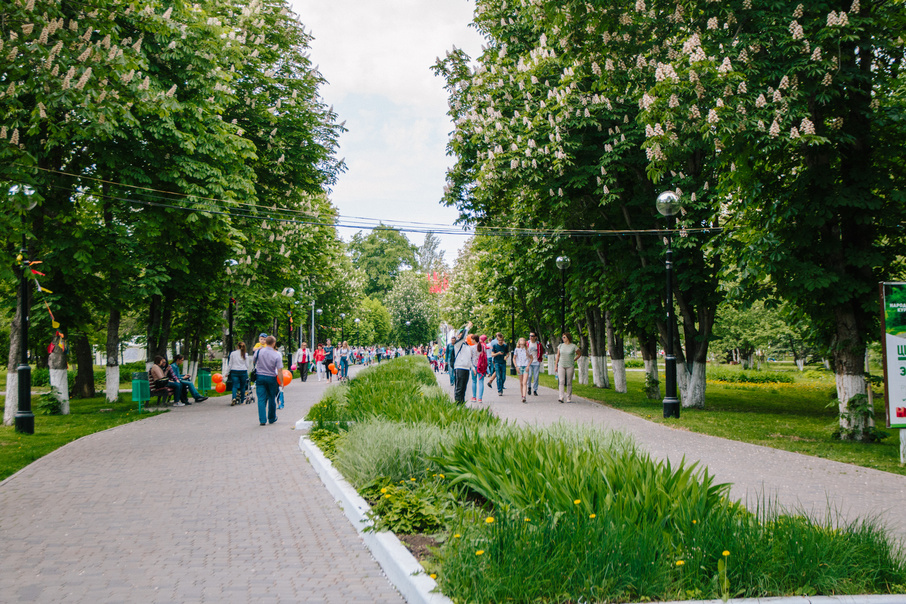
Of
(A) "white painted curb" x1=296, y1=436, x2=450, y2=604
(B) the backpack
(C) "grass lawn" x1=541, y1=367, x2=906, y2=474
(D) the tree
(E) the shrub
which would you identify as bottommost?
(E) the shrub

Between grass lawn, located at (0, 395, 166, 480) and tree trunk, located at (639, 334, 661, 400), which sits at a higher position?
tree trunk, located at (639, 334, 661, 400)

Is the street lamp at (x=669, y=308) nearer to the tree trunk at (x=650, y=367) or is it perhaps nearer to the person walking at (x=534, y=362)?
the tree trunk at (x=650, y=367)

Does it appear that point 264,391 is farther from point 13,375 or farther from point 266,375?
point 13,375

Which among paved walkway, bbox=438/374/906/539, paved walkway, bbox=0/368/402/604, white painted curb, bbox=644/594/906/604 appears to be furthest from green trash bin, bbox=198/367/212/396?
white painted curb, bbox=644/594/906/604

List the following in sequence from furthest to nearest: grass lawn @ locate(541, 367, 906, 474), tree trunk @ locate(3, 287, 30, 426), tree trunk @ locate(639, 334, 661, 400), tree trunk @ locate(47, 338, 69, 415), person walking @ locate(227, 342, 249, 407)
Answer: tree trunk @ locate(639, 334, 661, 400)
person walking @ locate(227, 342, 249, 407)
tree trunk @ locate(47, 338, 69, 415)
tree trunk @ locate(3, 287, 30, 426)
grass lawn @ locate(541, 367, 906, 474)

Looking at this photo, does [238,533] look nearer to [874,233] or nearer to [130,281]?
[874,233]

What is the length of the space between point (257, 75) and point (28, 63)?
46.4 feet

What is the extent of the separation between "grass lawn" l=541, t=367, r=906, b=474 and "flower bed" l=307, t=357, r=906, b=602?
5.63m

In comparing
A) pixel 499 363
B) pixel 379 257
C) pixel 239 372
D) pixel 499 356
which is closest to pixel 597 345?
pixel 499 363

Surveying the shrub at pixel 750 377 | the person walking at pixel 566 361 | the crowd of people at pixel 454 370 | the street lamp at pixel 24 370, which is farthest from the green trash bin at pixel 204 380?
the shrub at pixel 750 377

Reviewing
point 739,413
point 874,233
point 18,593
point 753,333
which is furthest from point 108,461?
point 753,333

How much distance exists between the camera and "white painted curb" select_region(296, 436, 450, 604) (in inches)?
169

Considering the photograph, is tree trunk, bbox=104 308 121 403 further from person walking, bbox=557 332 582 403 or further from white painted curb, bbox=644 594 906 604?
white painted curb, bbox=644 594 906 604

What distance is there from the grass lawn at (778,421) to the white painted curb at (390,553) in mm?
6946
